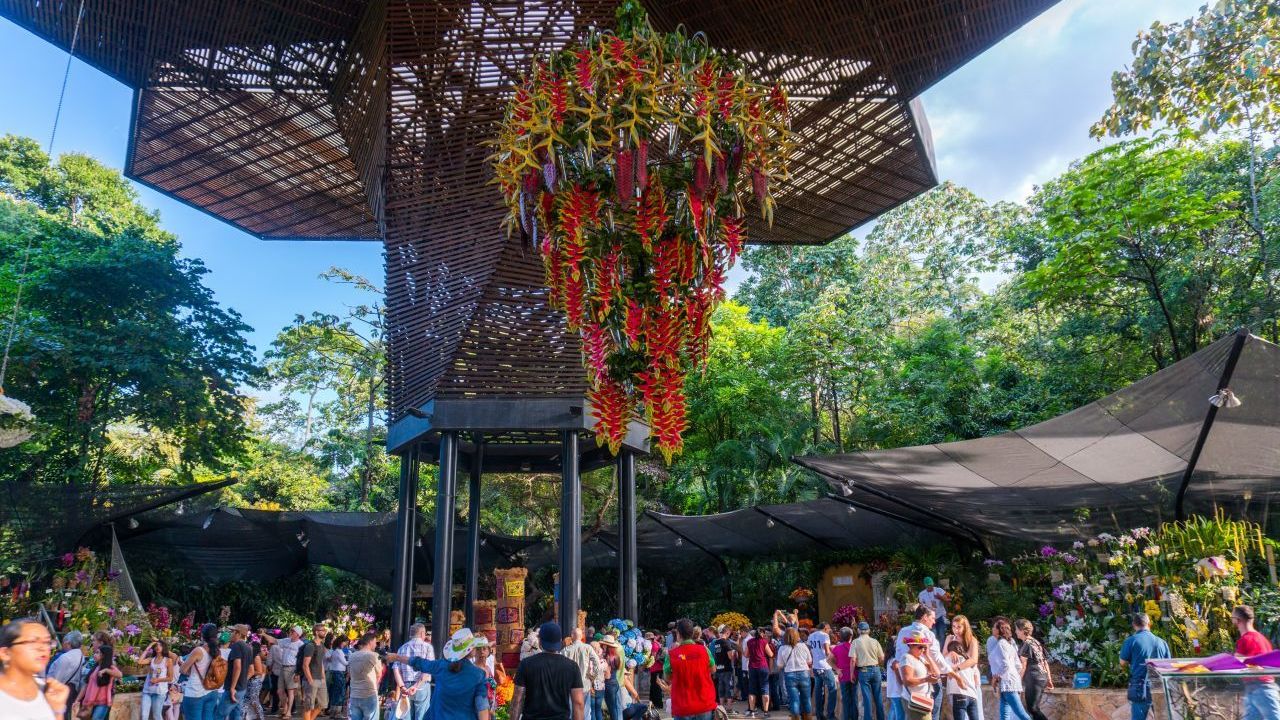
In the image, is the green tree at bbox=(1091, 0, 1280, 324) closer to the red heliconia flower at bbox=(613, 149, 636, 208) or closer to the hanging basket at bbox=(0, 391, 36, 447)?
the red heliconia flower at bbox=(613, 149, 636, 208)

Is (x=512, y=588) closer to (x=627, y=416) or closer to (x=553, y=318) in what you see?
(x=553, y=318)

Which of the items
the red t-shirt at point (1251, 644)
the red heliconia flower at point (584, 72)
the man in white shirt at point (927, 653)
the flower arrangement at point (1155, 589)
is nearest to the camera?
the red heliconia flower at point (584, 72)

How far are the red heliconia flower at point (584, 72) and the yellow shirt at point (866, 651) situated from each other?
269 inches

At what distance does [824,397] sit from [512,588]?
44.1 feet

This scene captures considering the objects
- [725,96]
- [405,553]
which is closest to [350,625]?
[405,553]

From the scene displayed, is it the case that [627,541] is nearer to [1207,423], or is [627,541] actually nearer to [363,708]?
[363,708]

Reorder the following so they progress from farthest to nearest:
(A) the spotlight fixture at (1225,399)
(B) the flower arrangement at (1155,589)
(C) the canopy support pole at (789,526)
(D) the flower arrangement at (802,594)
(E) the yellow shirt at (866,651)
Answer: (D) the flower arrangement at (802,594), (C) the canopy support pole at (789,526), (E) the yellow shirt at (866,651), (A) the spotlight fixture at (1225,399), (B) the flower arrangement at (1155,589)

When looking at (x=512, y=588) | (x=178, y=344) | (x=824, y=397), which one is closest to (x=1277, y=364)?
(x=512, y=588)

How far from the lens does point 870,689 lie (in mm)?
9891

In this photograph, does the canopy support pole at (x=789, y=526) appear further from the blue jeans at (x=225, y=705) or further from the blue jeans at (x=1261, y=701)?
the blue jeans at (x=1261, y=701)

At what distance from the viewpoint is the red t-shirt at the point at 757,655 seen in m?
13.8

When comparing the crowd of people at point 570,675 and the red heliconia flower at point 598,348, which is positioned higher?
the red heliconia flower at point 598,348

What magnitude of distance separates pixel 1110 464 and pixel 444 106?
9.68 metres

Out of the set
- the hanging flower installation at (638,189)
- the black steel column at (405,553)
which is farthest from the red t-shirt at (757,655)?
the hanging flower installation at (638,189)
